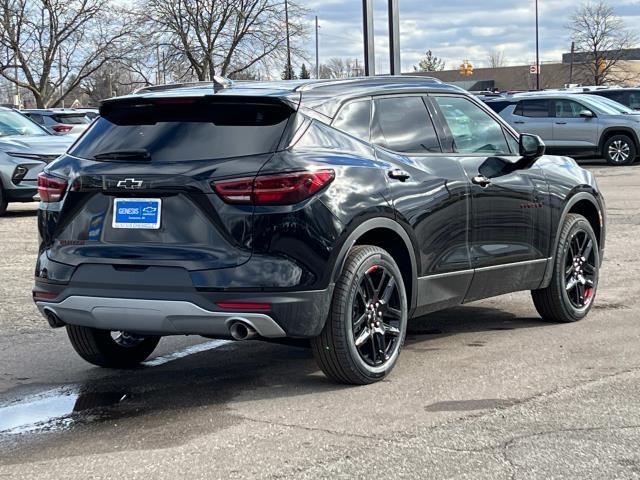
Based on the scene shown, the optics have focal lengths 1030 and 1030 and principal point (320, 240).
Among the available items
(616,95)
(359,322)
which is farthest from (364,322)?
(616,95)

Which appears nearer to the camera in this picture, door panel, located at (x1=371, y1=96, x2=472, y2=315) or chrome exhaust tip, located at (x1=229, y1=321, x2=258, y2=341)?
chrome exhaust tip, located at (x1=229, y1=321, x2=258, y2=341)

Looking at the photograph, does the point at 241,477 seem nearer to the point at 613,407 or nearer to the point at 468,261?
the point at 613,407

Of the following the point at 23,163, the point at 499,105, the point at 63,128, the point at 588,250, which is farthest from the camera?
the point at 499,105

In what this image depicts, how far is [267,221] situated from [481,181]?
6.22 ft

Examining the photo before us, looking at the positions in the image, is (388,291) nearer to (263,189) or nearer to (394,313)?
(394,313)

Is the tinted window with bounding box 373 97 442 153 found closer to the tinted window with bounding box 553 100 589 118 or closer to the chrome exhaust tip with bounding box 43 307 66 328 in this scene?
the chrome exhaust tip with bounding box 43 307 66 328

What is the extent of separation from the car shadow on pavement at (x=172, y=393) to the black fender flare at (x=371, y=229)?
71 centimetres

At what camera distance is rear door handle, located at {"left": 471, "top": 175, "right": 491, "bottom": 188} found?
643 centimetres

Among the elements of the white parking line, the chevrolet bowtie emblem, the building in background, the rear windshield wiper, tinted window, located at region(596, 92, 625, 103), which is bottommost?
the white parking line

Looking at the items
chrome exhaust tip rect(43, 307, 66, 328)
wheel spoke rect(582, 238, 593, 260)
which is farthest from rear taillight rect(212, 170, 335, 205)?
wheel spoke rect(582, 238, 593, 260)

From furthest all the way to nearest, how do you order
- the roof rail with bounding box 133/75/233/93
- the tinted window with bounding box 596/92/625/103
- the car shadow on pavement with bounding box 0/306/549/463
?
the tinted window with bounding box 596/92/625/103, the roof rail with bounding box 133/75/233/93, the car shadow on pavement with bounding box 0/306/549/463

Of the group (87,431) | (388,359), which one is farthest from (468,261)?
(87,431)

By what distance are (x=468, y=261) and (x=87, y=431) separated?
259 cm

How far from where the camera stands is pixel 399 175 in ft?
19.1
